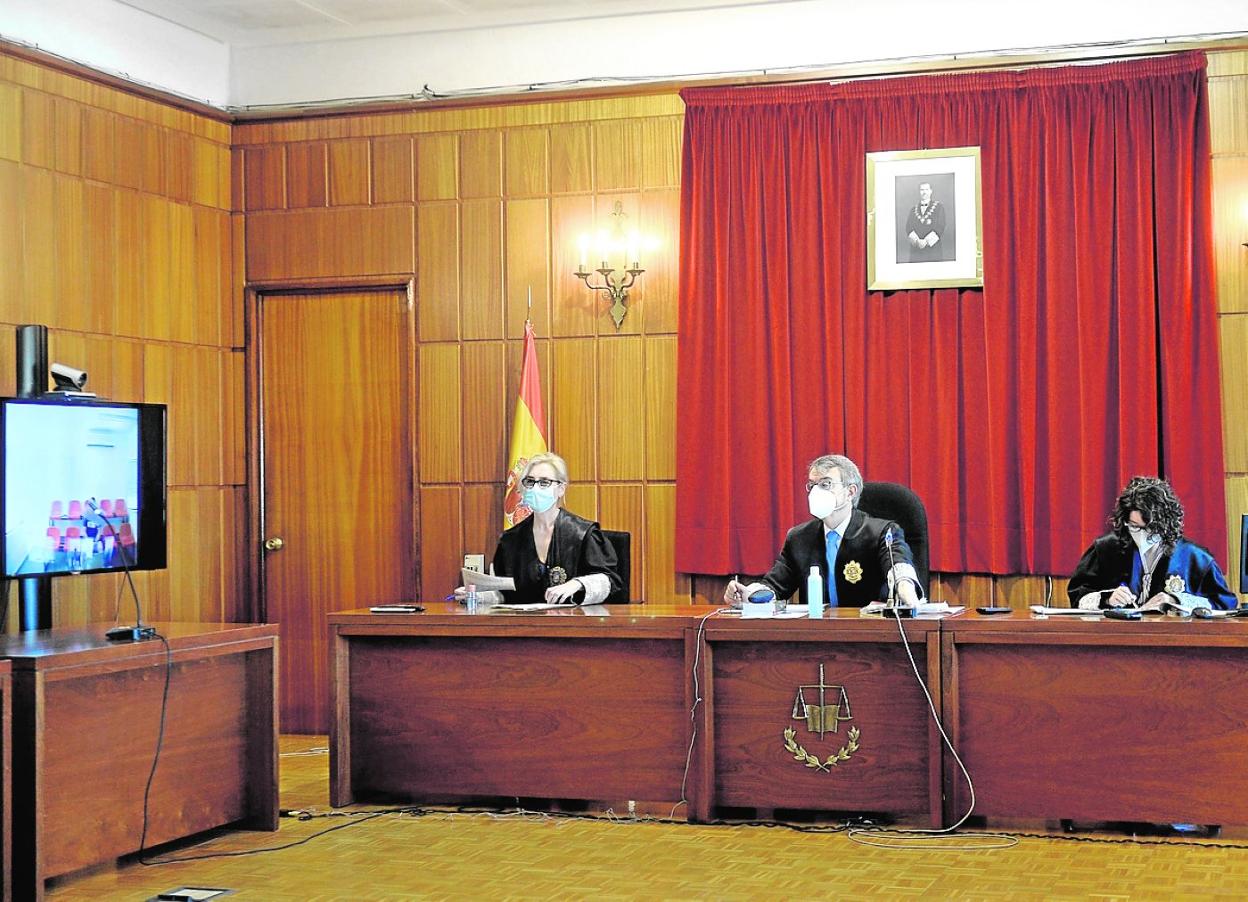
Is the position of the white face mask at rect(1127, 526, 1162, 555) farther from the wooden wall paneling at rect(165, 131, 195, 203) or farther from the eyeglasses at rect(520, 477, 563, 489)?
the wooden wall paneling at rect(165, 131, 195, 203)

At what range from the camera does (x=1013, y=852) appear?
491cm

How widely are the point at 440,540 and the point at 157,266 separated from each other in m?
1.89

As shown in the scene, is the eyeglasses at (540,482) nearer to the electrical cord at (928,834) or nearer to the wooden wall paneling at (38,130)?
the electrical cord at (928,834)

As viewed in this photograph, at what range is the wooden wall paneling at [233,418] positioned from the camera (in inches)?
305

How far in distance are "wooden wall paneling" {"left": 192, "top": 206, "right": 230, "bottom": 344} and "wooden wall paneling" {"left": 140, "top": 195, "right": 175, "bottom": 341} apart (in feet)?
0.52

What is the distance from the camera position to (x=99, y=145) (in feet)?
22.9

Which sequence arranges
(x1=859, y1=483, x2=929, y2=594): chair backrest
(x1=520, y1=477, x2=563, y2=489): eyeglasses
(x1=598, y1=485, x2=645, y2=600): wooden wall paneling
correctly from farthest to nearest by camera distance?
(x1=598, y1=485, x2=645, y2=600): wooden wall paneling, (x1=520, y1=477, x2=563, y2=489): eyeglasses, (x1=859, y1=483, x2=929, y2=594): chair backrest

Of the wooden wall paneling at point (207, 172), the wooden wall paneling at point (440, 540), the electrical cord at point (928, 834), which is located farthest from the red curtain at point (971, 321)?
the wooden wall paneling at point (207, 172)

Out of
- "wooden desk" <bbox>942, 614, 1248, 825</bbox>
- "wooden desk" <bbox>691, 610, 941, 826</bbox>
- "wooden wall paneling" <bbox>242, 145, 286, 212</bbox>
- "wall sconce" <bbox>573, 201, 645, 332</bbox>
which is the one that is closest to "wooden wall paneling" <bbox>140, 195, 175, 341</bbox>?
"wooden wall paneling" <bbox>242, 145, 286, 212</bbox>

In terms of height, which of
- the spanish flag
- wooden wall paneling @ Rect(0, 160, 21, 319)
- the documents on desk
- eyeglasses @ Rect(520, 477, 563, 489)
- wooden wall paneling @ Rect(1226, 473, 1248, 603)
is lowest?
the documents on desk

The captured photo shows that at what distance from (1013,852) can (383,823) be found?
220 centimetres

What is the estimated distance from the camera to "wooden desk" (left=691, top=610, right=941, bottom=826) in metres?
5.27

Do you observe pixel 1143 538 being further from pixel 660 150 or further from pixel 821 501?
pixel 660 150

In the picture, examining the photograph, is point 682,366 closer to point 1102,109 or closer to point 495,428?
point 495,428
